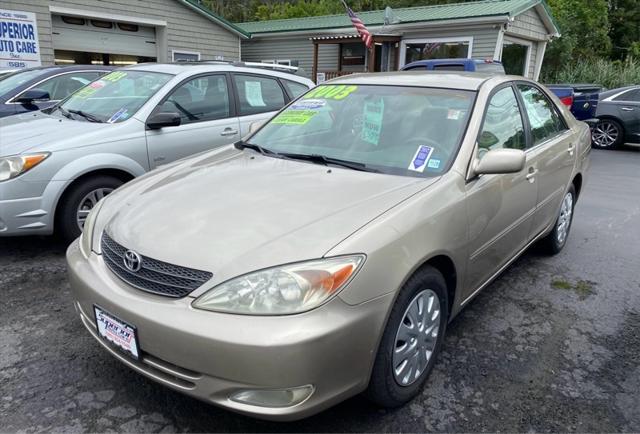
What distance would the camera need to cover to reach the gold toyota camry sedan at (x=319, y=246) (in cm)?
192

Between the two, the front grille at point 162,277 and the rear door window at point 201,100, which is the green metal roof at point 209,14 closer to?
the rear door window at point 201,100

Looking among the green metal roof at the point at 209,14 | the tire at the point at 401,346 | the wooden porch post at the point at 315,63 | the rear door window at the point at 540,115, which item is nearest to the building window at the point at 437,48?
the wooden porch post at the point at 315,63

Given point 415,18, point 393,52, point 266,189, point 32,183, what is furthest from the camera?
point 393,52

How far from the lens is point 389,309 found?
2.10 meters

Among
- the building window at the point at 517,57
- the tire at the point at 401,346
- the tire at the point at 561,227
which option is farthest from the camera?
the building window at the point at 517,57

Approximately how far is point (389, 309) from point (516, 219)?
162cm

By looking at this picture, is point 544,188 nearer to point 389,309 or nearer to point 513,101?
point 513,101

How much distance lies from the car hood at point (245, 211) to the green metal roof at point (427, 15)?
1359 centimetres

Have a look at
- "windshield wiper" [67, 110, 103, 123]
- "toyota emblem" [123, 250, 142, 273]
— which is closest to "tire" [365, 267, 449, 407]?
"toyota emblem" [123, 250, 142, 273]

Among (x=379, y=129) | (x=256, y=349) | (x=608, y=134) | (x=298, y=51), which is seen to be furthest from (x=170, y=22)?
(x=256, y=349)

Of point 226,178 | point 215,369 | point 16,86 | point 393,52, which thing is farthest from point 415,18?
point 215,369

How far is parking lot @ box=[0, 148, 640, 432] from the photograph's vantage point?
2.33m

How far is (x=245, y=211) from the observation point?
93.0 inches

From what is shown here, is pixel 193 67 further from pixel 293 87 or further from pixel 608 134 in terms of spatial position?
pixel 608 134
